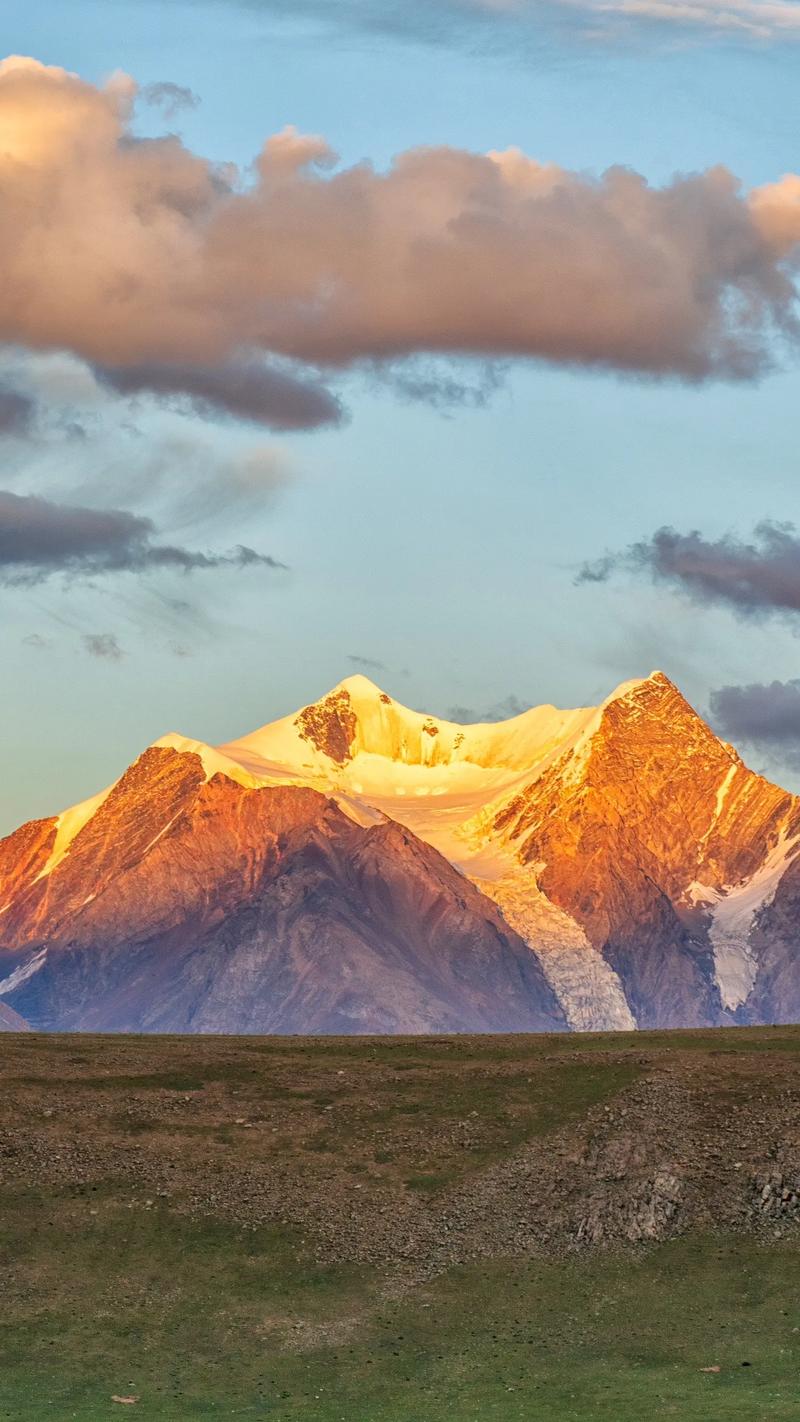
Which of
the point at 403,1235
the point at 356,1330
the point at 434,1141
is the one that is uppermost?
the point at 434,1141

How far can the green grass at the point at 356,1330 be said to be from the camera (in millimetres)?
79562

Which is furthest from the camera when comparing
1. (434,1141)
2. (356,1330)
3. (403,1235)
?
(434,1141)

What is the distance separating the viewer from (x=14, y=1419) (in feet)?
252

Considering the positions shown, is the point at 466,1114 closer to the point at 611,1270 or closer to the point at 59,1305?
the point at 611,1270

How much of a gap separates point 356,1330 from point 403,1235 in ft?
28.8

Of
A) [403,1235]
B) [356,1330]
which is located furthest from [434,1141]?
[356,1330]

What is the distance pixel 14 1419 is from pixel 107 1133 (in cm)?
2920

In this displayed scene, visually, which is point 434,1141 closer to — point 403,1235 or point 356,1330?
point 403,1235

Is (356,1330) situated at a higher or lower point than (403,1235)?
lower

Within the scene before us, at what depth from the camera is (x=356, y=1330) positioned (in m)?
88.1

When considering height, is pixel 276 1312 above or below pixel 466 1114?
below

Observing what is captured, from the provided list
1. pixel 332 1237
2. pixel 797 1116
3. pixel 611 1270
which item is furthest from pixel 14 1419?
pixel 797 1116

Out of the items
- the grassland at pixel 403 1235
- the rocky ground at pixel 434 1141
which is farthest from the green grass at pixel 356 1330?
the rocky ground at pixel 434 1141

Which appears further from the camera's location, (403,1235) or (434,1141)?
(434,1141)
